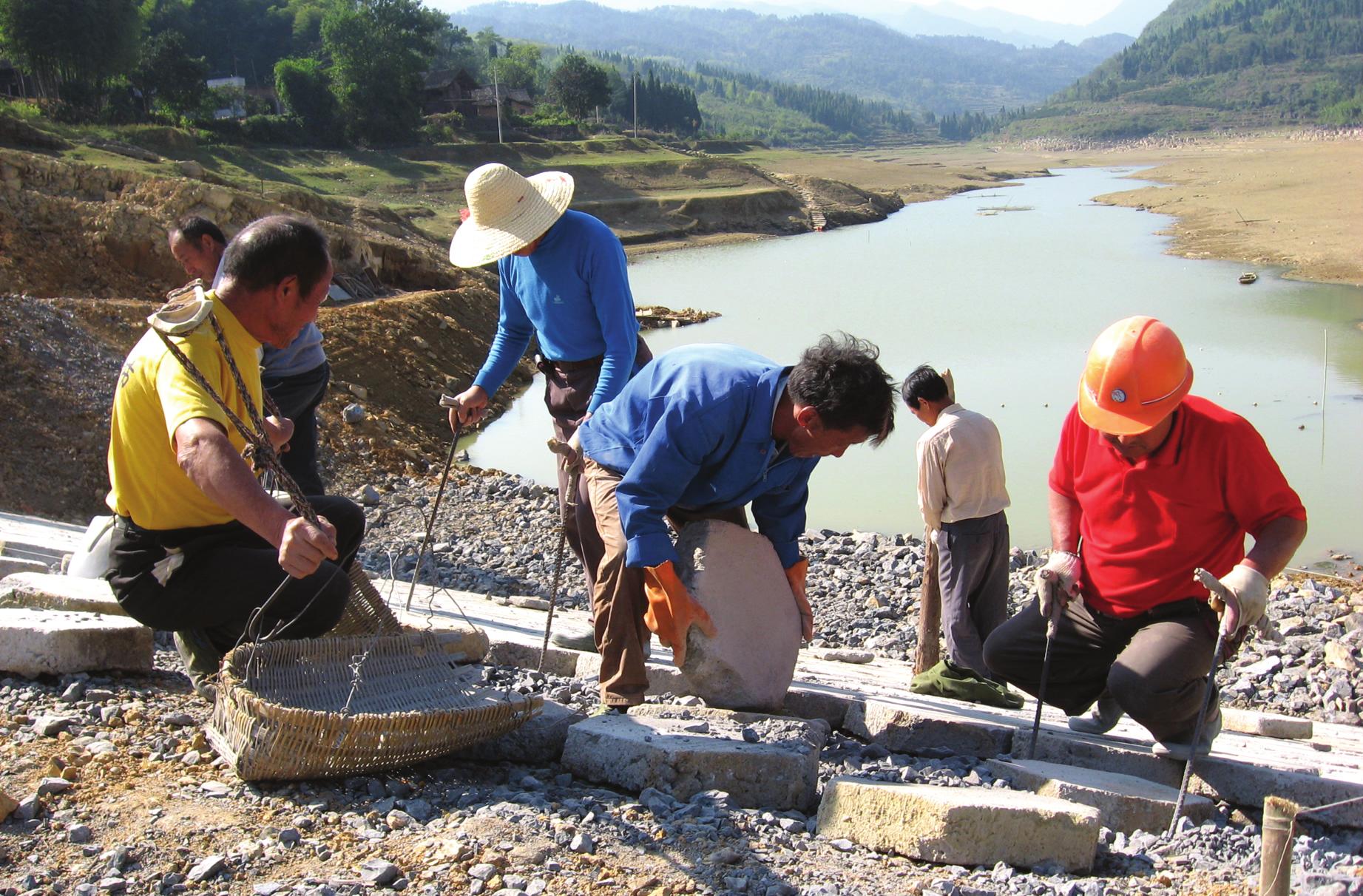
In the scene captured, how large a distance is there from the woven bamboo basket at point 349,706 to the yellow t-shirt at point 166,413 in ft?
1.71

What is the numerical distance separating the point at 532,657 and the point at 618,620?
3.88 feet

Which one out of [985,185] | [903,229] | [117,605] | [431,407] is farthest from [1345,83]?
[117,605]

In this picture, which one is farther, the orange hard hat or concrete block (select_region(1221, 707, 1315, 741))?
concrete block (select_region(1221, 707, 1315, 741))

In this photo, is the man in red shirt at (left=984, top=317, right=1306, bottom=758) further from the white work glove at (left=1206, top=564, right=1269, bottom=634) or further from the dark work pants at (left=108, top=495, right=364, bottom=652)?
the dark work pants at (left=108, top=495, right=364, bottom=652)

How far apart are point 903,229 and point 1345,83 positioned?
11311 cm

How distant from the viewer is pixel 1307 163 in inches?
2178

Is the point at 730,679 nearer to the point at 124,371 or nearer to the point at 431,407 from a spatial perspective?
the point at 124,371

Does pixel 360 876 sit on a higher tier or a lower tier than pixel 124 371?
lower

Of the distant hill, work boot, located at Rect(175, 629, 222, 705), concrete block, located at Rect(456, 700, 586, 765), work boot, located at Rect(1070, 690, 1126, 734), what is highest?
the distant hill

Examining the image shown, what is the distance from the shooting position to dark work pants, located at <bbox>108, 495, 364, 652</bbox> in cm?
363

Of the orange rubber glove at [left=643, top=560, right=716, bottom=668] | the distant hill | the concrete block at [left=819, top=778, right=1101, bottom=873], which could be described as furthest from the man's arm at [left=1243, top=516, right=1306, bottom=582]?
the distant hill

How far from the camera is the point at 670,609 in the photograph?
12.9 ft

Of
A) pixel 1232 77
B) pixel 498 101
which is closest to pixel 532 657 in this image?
pixel 498 101

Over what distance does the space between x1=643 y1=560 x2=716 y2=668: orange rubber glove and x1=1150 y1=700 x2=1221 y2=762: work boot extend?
1.55 metres
